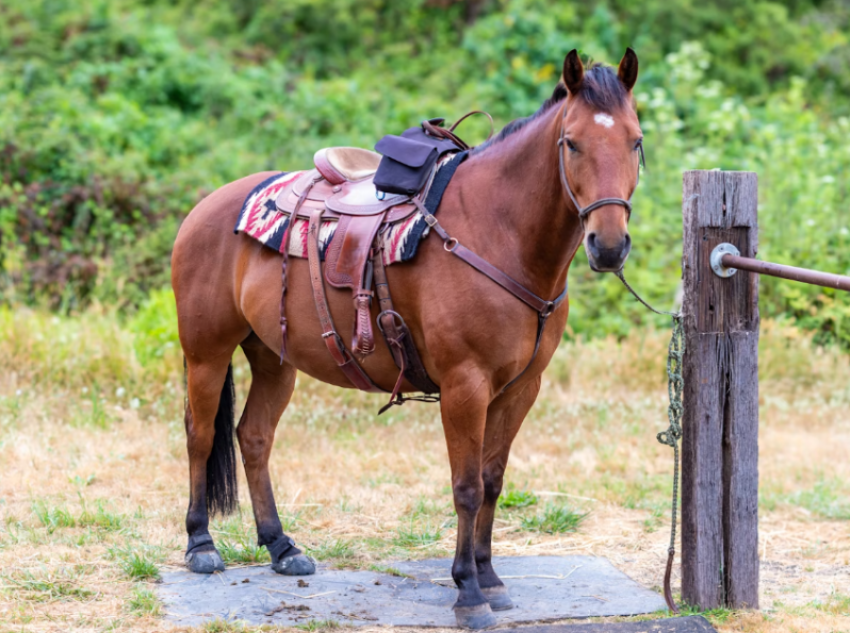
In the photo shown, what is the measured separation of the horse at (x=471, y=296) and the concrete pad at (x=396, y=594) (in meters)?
0.14

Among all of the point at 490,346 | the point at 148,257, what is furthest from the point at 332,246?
the point at 148,257

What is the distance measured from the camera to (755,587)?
3.72 meters

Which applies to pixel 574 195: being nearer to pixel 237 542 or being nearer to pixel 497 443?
pixel 497 443

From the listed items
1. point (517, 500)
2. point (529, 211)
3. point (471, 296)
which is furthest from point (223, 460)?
point (529, 211)

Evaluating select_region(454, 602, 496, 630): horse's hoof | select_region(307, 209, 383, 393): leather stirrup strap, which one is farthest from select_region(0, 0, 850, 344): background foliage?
select_region(454, 602, 496, 630): horse's hoof

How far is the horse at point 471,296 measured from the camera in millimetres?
3172

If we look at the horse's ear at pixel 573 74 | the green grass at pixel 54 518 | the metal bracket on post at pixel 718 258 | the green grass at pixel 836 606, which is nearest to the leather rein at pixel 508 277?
the horse's ear at pixel 573 74

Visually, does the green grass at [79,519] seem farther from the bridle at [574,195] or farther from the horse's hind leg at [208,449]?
the bridle at [574,195]

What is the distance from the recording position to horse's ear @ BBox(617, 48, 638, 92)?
319 centimetres

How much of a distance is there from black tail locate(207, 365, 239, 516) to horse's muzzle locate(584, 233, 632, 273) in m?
2.32

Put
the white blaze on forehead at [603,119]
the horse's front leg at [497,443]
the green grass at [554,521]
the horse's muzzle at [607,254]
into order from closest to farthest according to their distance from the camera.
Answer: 1. the horse's muzzle at [607,254]
2. the white blaze on forehead at [603,119]
3. the horse's front leg at [497,443]
4. the green grass at [554,521]

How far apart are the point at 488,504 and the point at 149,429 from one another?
3.22 m

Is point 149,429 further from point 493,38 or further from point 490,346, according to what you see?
point 493,38

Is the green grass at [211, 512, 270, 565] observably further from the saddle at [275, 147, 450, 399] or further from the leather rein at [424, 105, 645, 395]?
the leather rein at [424, 105, 645, 395]
